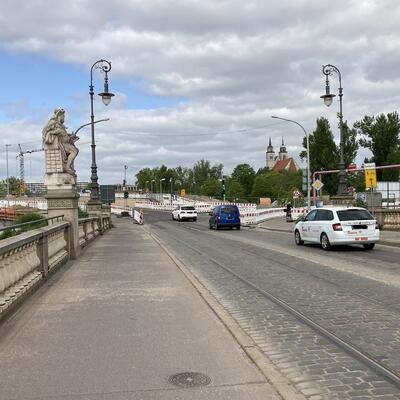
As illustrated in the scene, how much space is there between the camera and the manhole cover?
4516 mm

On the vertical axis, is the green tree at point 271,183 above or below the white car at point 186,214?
above

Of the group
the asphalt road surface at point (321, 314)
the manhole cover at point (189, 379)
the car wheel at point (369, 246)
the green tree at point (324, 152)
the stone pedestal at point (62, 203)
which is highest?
the green tree at point (324, 152)

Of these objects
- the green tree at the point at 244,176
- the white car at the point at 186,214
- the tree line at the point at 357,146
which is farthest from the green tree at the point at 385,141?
the green tree at the point at 244,176

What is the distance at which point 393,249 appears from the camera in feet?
59.0

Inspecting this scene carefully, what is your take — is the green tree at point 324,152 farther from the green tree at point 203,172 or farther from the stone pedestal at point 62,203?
the green tree at point 203,172

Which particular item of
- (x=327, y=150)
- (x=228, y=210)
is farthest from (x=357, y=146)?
(x=228, y=210)

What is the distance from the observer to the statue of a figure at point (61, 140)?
1423 centimetres

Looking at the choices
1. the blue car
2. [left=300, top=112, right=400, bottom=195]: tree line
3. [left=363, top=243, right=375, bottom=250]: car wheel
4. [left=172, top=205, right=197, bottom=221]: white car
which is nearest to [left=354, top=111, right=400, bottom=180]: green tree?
[left=300, top=112, right=400, bottom=195]: tree line

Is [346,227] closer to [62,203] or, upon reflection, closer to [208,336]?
[62,203]

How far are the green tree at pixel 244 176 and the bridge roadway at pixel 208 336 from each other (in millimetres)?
149848

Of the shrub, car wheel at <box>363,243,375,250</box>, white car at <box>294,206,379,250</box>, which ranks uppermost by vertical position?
the shrub

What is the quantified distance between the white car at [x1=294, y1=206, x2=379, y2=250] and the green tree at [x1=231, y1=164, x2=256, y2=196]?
14090 cm

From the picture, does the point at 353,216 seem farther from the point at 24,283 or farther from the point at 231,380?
the point at 231,380

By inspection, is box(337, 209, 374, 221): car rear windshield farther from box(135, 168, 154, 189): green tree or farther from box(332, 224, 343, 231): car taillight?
box(135, 168, 154, 189): green tree
